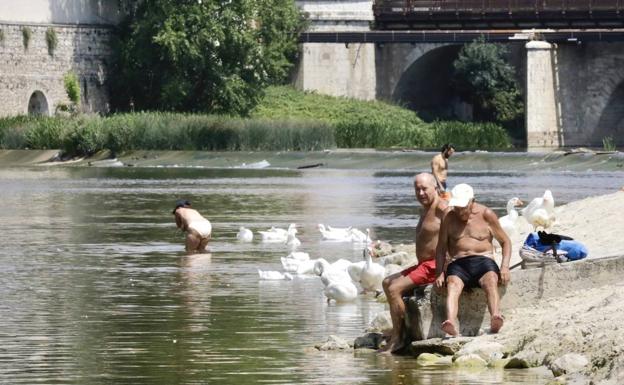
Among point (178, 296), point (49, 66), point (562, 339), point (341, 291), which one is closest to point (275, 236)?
point (178, 296)

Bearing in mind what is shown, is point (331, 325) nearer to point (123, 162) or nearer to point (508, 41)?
point (123, 162)

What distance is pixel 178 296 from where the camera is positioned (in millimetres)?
19031

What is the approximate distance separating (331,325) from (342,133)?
4406 centimetres

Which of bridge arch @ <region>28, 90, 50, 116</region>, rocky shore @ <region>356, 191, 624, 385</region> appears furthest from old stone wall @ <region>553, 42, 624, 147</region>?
rocky shore @ <region>356, 191, 624, 385</region>

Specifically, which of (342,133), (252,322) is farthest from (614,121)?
(252,322)

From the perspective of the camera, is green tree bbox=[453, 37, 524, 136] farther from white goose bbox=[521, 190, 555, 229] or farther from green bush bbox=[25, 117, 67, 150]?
white goose bbox=[521, 190, 555, 229]

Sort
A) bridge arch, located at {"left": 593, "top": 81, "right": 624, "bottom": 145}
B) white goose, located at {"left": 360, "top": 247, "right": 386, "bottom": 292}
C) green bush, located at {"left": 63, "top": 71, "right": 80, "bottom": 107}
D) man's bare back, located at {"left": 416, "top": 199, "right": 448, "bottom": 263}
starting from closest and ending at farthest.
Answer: man's bare back, located at {"left": 416, "top": 199, "right": 448, "bottom": 263}, white goose, located at {"left": 360, "top": 247, "right": 386, "bottom": 292}, green bush, located at {"left": 63, "top": 71, "right": 80, "bottom": 107}, bridge arch, located at {"left": 593, "top": 81, "right": 624, "bottom": 145}

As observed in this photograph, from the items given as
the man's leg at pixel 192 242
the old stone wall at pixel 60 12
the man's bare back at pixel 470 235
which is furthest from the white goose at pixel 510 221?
the old stone wall at pixel 60 12

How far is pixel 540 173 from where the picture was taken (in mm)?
48875

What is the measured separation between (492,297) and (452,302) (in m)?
0.34

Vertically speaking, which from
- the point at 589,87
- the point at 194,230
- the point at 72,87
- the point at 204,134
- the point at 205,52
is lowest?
the point at 204,134

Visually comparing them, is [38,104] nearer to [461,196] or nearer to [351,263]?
[351,263]

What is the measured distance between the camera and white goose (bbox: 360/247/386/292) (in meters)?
18.8

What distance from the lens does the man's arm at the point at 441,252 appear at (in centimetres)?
1466
